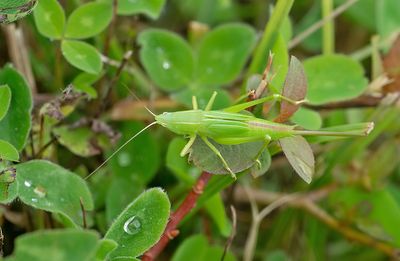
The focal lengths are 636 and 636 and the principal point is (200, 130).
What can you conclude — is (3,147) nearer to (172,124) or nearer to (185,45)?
(172,124)

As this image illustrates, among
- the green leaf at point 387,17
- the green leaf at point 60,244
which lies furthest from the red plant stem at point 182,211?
the green leaf at point 387,17

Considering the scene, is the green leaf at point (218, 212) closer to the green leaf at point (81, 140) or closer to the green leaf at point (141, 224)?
the green leaf at point (81, 140)

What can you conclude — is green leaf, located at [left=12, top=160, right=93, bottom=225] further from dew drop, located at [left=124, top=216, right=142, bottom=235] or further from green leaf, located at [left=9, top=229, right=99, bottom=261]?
green leaf, located at [left=9, top=229, right=99, bottom=261]

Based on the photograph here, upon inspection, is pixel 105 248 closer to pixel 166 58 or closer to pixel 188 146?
pixel 188 146

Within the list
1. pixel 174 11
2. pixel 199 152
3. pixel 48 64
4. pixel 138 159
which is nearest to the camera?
pixel 199 152

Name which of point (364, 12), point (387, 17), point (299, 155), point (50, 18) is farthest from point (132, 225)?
point (364, 12)

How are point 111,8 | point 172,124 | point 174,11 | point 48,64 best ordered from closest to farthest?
point 172,124, point 111,8, point 48,64, point 174,11

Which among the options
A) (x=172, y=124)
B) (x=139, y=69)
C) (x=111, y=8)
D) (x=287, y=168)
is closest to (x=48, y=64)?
(x=139, y=69)
